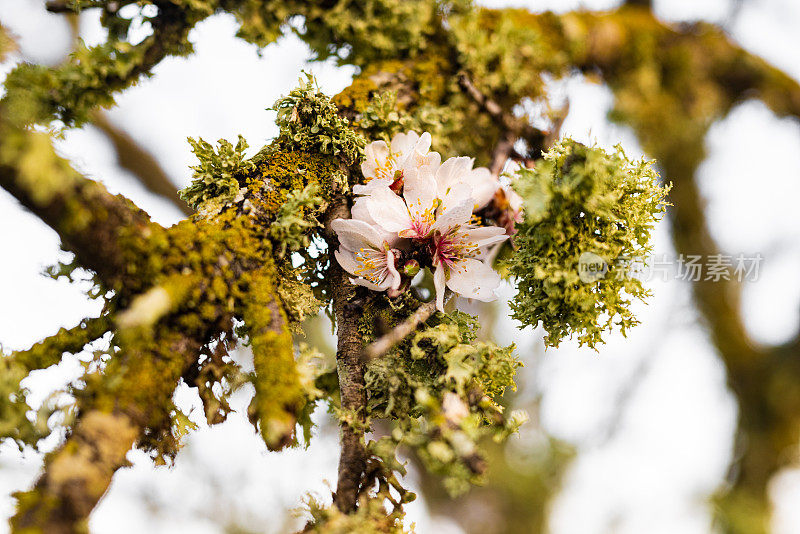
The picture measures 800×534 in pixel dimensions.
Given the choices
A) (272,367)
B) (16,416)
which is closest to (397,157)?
(272,367)

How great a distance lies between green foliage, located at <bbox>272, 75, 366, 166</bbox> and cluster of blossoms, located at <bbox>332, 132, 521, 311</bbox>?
7cm

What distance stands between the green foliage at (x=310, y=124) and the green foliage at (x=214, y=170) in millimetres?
95

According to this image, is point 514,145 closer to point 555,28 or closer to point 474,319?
point 555,28

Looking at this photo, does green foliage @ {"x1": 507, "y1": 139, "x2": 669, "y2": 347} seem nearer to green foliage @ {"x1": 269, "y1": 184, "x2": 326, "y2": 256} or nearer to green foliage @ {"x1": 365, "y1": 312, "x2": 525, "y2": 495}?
green foliage @ {"x1": 365, "y1": 312, "x2": 525, "y2": 495}

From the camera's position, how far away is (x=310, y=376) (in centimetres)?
75

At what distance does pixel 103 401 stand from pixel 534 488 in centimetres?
563

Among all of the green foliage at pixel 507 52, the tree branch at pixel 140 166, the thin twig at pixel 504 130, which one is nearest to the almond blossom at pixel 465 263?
the thin twig at pixel 504 130

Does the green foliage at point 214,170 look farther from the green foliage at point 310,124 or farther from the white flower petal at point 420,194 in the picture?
the white flower petal at point 420,194

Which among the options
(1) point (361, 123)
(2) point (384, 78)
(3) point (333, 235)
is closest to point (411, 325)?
(3) point (333, 235)

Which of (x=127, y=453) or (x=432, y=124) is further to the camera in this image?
(x=432, y=124)

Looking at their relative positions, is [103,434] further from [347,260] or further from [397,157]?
[397,157]

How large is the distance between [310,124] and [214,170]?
0.21 meters

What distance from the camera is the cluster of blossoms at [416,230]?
90 centimetres

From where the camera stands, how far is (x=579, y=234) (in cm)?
88
